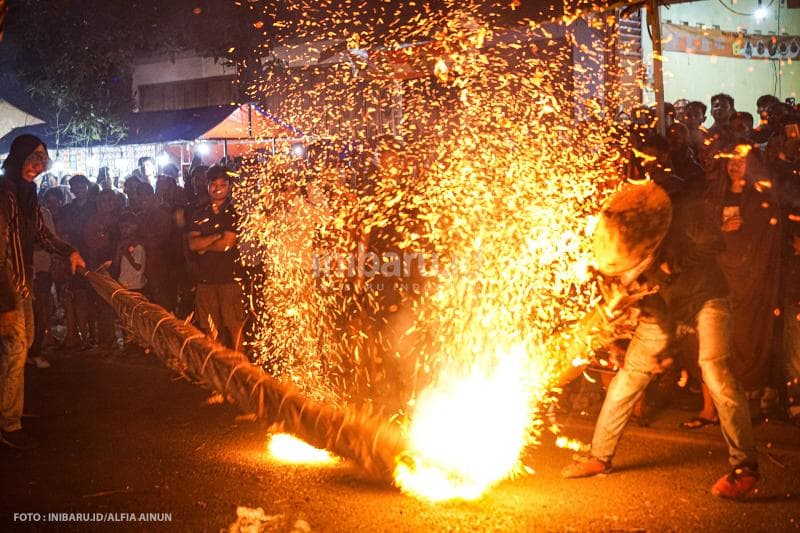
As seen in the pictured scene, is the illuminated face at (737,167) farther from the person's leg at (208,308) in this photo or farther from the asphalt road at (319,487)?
the person's leg at (208,308)

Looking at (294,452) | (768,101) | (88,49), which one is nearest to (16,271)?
(294,452)

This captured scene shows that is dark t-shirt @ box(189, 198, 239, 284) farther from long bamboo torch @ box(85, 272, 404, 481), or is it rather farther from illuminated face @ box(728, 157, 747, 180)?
illuminated face @ box(728, 157, 747, 180)

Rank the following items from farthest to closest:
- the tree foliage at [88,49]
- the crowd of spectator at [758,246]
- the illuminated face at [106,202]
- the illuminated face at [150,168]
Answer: the tree foliage at [88,49] < the illuminated face at [150,168] < the illuminated face at [106,202] < the crowd of spectator at [758,246]

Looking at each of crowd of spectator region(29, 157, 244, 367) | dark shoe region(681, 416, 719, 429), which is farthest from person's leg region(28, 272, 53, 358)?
dark shoe region(681, 416, 719, 429)

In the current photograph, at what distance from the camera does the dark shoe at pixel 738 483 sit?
479 cm

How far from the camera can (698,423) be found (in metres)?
6.38

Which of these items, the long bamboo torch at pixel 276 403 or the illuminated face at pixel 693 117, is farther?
the illuminated face at pixel 693 117

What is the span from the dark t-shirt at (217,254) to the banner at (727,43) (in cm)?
702

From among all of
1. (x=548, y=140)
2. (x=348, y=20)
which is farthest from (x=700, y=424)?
(x=348, y=20)

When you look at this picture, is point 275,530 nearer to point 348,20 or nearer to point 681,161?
point 681,161

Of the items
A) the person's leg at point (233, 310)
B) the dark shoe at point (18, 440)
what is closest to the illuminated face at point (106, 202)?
the person's leg at point (233, 310)

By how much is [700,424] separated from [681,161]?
2.60 m

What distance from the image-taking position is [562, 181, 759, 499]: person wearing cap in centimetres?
479

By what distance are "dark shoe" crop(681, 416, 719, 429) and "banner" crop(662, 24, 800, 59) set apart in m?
6.82
